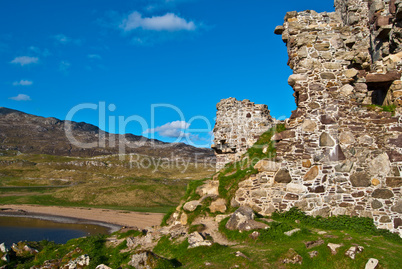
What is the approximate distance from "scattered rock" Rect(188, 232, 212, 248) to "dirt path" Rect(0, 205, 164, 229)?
93.5ft

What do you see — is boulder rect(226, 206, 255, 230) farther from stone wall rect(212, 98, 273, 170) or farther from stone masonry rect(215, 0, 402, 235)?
stone wall rect(212, 98, 273, 170)

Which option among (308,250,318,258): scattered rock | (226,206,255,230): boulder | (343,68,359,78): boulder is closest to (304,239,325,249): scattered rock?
(308,250,318,258): scattered rock

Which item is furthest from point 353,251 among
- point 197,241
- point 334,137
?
point 334,137

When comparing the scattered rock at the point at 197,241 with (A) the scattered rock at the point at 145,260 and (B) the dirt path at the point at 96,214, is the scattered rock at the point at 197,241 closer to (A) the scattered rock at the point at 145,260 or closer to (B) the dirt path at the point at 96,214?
(A) the scattered rock at the point at 145,260

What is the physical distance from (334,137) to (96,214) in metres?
44.3

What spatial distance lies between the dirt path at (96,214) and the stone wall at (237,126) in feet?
71.3

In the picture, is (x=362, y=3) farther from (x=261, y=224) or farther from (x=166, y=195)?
(x=166, y=195)

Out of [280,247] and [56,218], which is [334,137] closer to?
[280,247]

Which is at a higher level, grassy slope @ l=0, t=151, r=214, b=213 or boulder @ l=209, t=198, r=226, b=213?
boulder @ l=209, t=198, r=226, b=213

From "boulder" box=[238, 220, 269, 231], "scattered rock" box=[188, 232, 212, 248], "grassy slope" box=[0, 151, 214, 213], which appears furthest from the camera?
"grassy slope" box=[0, 151, 214, 213]

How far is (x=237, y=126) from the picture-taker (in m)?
19.9

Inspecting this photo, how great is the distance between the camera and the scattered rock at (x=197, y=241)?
10.1 meters

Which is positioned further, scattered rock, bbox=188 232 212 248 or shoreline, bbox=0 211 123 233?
shoreline, bbox=0 211 123 233

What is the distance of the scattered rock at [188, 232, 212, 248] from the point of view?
1005 cm
